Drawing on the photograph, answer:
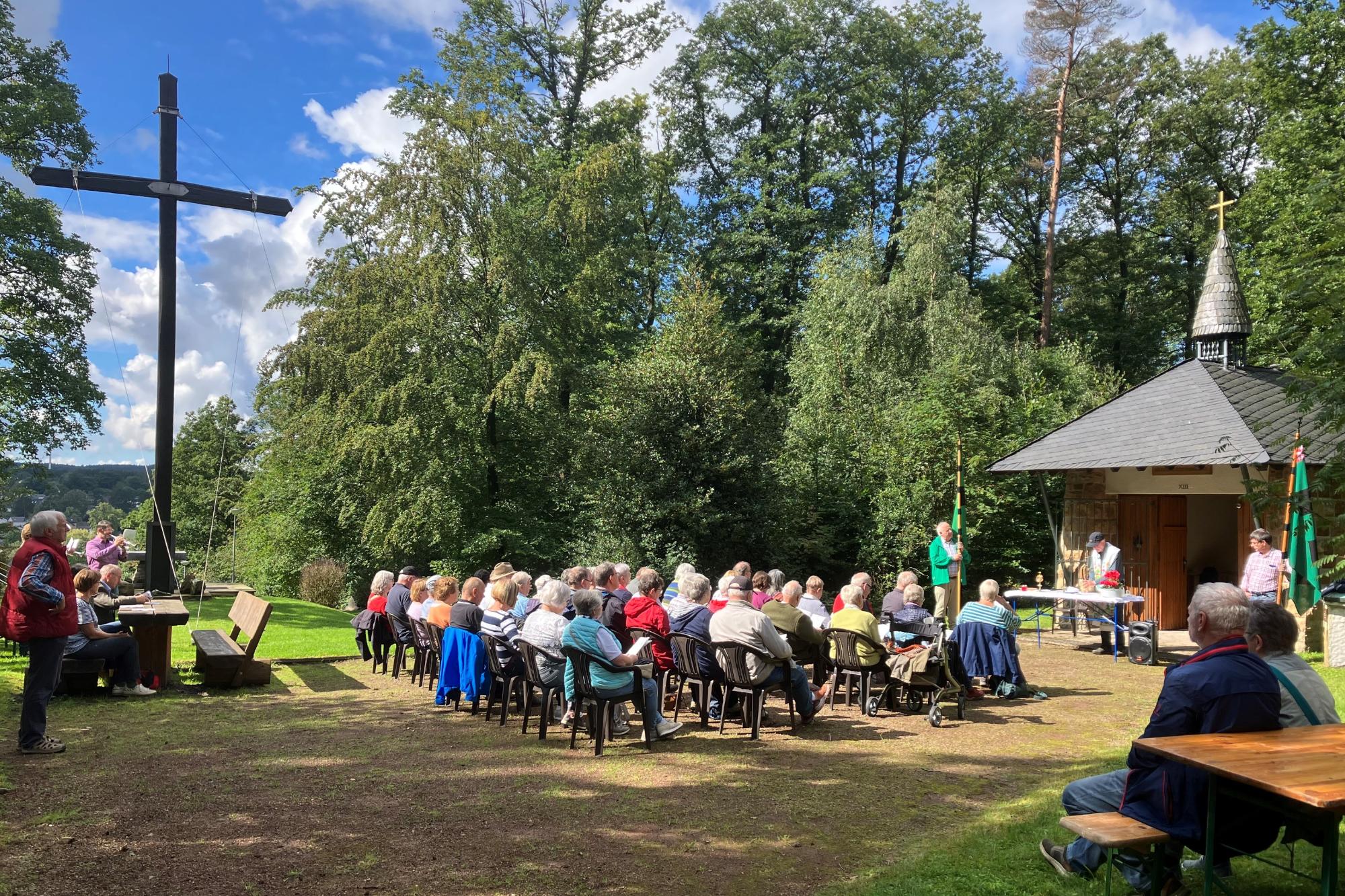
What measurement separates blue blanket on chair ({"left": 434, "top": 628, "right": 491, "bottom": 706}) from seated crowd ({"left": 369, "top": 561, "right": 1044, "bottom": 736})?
10 cm

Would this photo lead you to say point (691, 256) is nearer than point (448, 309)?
No

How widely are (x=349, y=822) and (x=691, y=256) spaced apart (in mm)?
25389

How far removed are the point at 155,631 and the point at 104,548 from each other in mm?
3636

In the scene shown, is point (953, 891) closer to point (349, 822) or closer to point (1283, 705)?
point (1283, 705)

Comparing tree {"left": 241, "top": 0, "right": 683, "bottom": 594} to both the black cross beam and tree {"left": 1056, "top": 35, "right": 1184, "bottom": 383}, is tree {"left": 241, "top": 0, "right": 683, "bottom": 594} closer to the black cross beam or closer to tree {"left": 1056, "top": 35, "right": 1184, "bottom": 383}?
the black cross beam

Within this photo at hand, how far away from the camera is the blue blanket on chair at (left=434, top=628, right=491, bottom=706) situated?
8125 millimetres

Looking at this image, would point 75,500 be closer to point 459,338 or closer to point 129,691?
point 459,338

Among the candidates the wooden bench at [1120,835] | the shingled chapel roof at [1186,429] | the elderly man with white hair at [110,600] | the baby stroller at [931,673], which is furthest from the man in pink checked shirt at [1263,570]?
the elderly man with white hair at [110,600]

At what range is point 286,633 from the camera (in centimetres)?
1261

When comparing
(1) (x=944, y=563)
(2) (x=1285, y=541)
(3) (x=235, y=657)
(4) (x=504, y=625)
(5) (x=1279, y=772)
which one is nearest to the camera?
(5) (x=1279, y=772)

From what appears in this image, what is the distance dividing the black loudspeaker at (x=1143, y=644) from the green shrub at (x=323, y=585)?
51.4 ft

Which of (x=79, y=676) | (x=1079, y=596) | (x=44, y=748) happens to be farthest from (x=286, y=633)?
(x=1079, y=596)

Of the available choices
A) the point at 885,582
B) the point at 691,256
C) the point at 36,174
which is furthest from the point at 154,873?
the point at 691,256

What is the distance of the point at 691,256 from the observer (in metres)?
29.1
